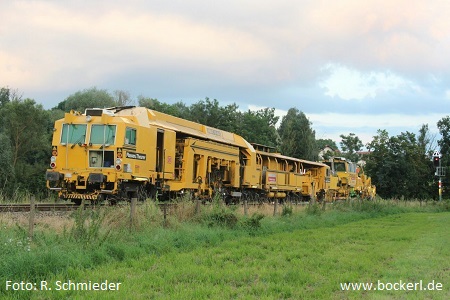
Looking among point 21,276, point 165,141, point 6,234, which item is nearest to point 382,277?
point 21,276

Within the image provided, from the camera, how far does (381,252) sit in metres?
11.8

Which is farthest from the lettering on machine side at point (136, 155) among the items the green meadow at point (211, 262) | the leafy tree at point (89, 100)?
the leafy tree at point (89, 100)

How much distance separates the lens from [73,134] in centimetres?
1777

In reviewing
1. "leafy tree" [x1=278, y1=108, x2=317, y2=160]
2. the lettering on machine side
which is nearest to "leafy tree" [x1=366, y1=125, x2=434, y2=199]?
"leafy tree" [x1=278, y1=108, x2=317, y2=160]

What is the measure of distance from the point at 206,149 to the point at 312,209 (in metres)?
5.48

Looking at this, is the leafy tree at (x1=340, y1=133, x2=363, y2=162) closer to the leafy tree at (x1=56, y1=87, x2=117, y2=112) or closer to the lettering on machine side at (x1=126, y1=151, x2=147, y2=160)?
the leafy tree at (x1=56, y1=87, x2=117, y2=112)

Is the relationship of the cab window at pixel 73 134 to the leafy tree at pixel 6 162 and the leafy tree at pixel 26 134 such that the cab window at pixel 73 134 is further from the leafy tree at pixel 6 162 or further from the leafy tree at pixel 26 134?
the leafy tree at pixel 26 134

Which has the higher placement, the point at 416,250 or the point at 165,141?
the point at 165,141

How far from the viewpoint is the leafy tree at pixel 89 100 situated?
181ft

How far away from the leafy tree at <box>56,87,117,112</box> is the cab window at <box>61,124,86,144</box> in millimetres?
37177

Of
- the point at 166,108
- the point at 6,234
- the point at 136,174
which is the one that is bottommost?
the point at 6,234

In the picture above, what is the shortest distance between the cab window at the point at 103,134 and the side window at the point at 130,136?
452 mm

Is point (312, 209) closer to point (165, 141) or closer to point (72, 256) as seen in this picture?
point (165, 141)

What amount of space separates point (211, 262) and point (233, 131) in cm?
5215
